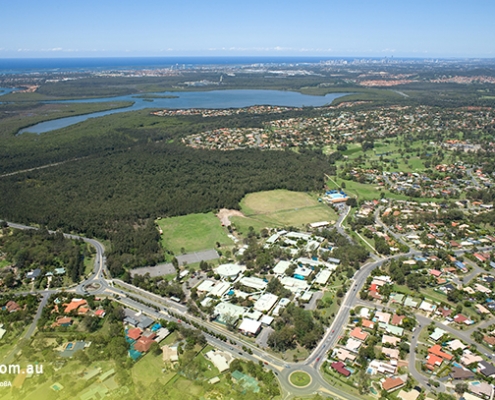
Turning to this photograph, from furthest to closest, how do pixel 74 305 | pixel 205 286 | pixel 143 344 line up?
pixel 205 286 → pixel 74 305 → pixel 143 344

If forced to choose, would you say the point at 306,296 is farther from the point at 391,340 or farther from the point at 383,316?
the point at 391,340

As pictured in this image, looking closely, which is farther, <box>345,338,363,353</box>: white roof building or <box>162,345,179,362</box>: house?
<box>345,338,363,353</box>: white roof building

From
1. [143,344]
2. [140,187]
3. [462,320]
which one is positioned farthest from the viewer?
[140,187]

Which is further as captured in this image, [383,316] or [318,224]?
[318,224]

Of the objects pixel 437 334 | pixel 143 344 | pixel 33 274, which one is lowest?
pixel 33 274

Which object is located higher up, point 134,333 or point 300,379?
point 134,333

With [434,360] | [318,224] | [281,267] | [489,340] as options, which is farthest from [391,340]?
[318,224]

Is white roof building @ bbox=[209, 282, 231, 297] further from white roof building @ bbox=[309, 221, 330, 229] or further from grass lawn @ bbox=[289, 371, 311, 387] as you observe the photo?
white roof building @ bbox=[309, 221, 330, 229]

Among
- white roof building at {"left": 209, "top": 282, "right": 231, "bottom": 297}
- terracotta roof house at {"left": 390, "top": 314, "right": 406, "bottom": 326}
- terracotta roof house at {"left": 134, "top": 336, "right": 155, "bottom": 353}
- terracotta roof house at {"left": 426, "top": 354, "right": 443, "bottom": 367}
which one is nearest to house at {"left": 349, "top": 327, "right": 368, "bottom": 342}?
terracotta roof house at {"left": 390, "top": 314, "right": 406, "bottom": 326}
